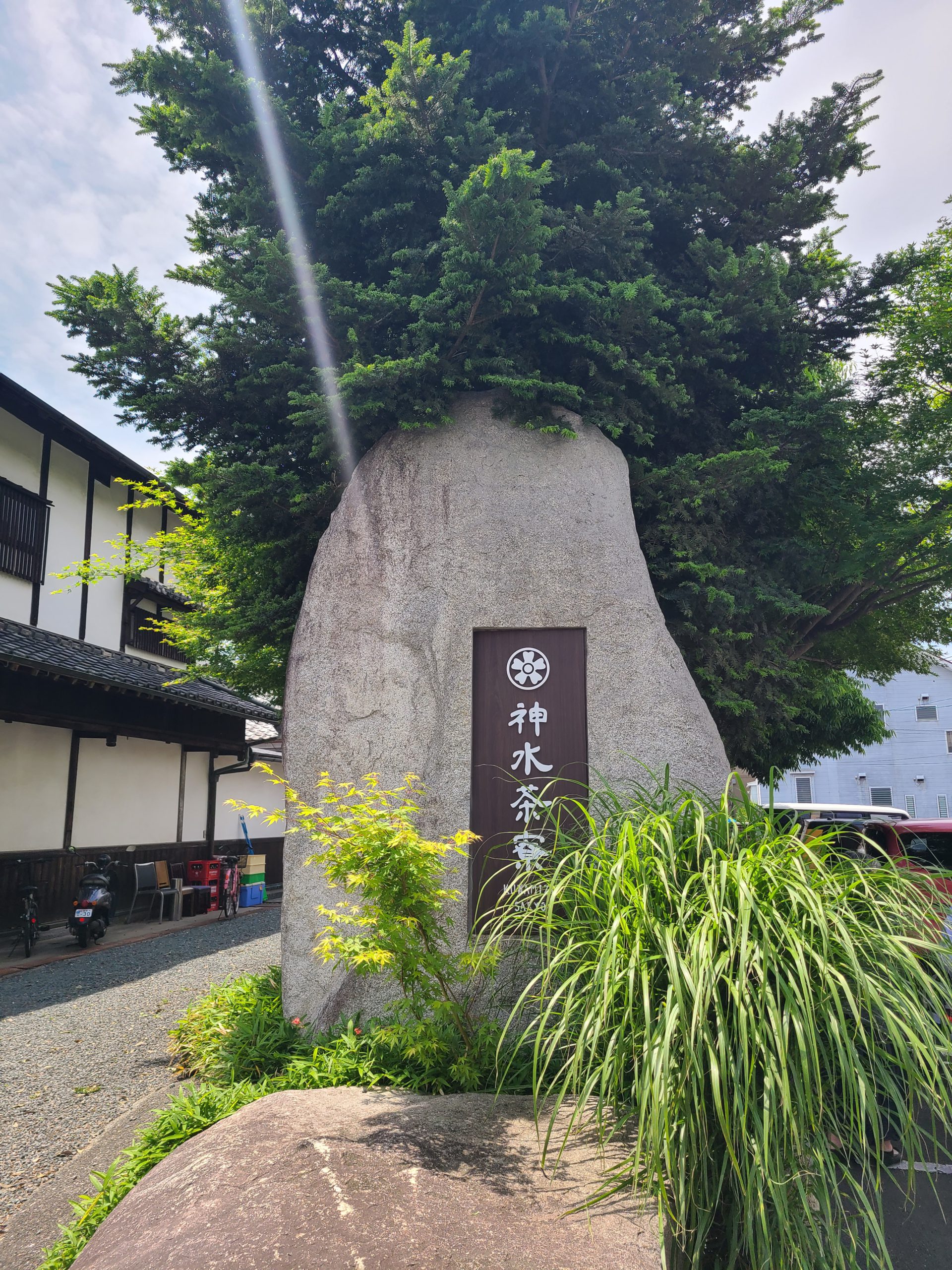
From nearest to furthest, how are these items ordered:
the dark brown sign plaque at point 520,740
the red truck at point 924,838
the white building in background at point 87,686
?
the dark brown sign plaque at point 520,740, the red truck at point 924,838, the white building in background at point 87,686

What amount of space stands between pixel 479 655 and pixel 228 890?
35.1 feet

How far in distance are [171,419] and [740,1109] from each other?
20.0 ft

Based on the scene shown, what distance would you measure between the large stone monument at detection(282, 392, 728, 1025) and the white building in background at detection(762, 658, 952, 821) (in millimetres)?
23893

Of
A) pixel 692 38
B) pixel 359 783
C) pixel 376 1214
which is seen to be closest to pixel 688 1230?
pixel 376 1214

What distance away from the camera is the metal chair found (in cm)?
1261

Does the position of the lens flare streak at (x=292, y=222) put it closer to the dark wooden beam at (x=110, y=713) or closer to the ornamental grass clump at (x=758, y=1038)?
the ornamental grass clump at (x=758, y=1038)

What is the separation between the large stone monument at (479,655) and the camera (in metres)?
4.87

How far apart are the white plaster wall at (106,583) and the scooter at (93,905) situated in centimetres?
303

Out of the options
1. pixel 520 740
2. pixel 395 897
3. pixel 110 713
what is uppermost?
pixel 110 713

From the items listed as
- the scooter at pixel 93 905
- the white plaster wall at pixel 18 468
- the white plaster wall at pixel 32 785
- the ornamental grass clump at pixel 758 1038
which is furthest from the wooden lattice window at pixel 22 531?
the ornamental grass clump at pixel 758 1038

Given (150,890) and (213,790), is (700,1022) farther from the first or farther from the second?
(213,790)

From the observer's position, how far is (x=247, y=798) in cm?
1808

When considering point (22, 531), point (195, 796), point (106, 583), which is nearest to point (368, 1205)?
point (22, 531)

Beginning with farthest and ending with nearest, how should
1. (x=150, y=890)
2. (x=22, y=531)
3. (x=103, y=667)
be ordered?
(x=150, y=890), (x=22, y=531), (x=103, y=667)
